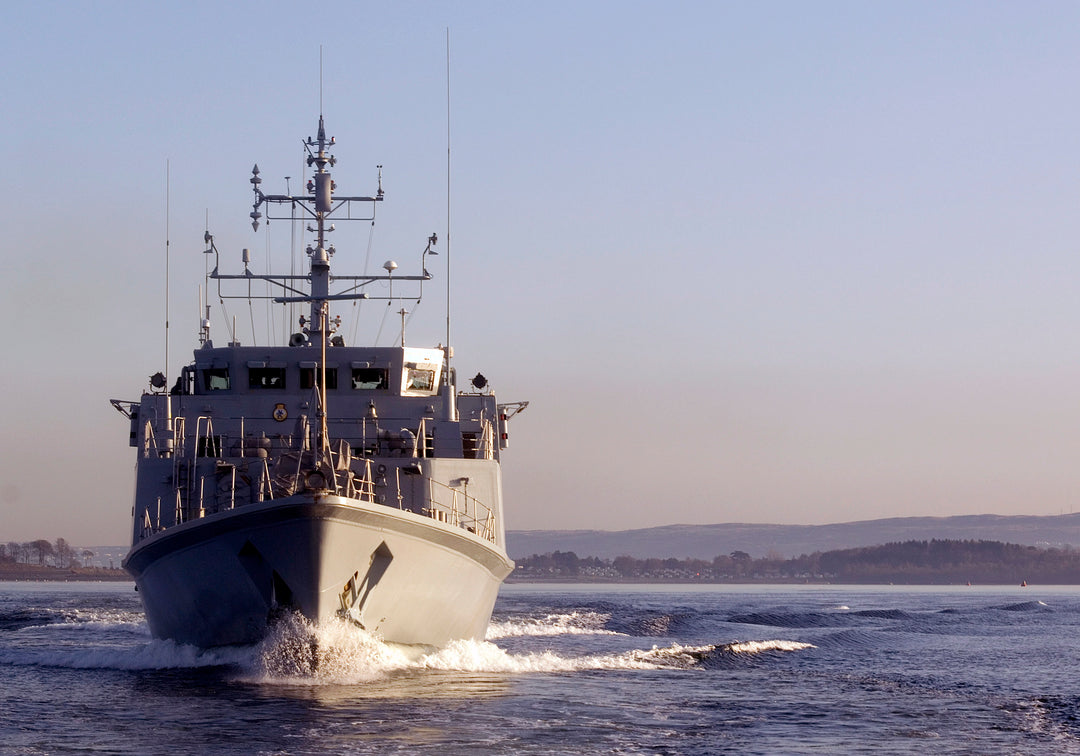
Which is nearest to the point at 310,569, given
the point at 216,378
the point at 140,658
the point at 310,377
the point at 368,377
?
the point at 140,658

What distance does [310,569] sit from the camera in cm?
1941

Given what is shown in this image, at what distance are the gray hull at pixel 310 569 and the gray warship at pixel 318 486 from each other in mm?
26

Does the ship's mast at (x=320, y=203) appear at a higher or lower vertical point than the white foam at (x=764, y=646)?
higher

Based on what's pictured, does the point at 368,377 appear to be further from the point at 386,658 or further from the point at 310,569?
the point at 310,569

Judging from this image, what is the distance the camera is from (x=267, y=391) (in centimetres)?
2741

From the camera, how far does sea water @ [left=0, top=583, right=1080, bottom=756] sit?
49.9ft

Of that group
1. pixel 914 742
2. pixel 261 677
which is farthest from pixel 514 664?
pixel 914 742

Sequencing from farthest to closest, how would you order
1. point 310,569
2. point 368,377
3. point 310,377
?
1. point 368,377
2. point 310,377
3. point 310,569

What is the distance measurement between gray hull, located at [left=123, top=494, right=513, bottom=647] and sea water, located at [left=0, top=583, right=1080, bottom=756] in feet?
1.30

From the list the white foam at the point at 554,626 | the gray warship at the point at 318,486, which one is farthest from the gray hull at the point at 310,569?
the white foam at the point at 554,626

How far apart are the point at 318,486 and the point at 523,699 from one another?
4116mm

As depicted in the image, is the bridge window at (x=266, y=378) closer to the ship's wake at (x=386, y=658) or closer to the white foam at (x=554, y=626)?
the ship's wake at (x=386, y=658)

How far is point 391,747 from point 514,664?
9.28m

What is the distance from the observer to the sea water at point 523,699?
15.2 m
